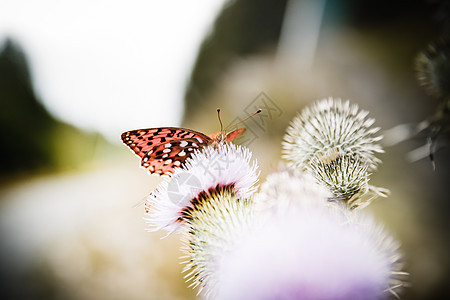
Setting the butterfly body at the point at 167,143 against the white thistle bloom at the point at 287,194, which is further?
the butterfly body at the point at 167,143

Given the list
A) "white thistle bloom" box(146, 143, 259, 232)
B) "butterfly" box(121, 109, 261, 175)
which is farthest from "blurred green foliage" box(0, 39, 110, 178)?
"white thistle bloom" box(146, 143, 259, 232)

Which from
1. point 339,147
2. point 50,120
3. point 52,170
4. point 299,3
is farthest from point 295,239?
point 50,120

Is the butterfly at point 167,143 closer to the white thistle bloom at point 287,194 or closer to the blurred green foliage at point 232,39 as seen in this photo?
the white thistle bloom at point 287,194

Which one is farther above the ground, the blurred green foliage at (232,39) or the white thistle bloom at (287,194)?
the blurred green foliage at (232,39)

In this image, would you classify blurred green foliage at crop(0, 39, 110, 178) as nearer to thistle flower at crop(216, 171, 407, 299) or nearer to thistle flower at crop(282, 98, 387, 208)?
thistle flower at crop(282, 98, 387, 208)

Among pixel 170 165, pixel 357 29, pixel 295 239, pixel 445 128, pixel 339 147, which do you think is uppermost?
pixel 357 29

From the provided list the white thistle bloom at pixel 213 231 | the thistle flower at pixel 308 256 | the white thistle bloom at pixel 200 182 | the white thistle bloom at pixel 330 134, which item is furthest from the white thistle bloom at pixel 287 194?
the white thistle bloom at pixel 330 134

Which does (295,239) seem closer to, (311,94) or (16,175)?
(311,94)
